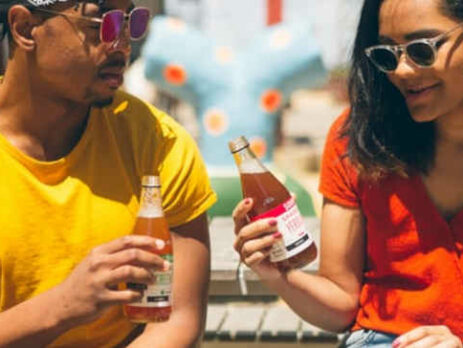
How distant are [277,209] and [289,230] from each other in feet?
0.19

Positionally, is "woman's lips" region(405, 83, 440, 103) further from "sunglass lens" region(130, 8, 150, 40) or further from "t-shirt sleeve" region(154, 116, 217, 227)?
"sunglass lens" region(130, 8, 150, 40)

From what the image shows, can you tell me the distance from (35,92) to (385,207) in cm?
100

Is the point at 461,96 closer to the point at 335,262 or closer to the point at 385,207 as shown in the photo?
the point at 385,207

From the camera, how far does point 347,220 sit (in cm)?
272

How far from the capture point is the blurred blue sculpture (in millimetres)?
6711

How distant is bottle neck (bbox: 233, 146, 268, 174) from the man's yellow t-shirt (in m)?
0.16

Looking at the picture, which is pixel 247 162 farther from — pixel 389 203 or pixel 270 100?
pixel 270 100

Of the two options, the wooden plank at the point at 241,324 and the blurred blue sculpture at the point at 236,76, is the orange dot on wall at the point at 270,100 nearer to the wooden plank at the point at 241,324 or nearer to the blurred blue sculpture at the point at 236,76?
the blurred blue sculpture at the point at 236,76

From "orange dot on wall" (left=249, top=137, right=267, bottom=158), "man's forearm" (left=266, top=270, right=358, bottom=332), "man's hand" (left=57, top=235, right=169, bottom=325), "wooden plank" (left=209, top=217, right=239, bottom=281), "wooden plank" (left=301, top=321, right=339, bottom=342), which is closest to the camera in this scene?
"man's hand" (left=57, top=235, right=169, bottom=325)

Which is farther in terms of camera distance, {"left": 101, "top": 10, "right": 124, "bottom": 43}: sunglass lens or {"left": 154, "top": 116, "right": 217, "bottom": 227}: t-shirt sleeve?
{"left": 154, "top": 116, "right": 217, "bottom": 227}: t-shirt sleeve

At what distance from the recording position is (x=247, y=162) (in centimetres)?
252

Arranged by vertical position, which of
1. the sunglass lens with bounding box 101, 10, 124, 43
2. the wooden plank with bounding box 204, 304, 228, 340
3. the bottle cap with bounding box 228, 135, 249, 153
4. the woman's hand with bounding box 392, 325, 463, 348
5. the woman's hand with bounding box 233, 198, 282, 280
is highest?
the sunglass lens with bounding box 101, 10, 124, 43

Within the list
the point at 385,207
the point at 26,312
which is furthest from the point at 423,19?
the point at 26,312

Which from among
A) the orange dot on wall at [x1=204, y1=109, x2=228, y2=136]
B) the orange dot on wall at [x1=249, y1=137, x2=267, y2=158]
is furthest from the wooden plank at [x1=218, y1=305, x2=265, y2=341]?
the orange dot on wall at [x1=204, y1=109, x2=228, y2=136]
